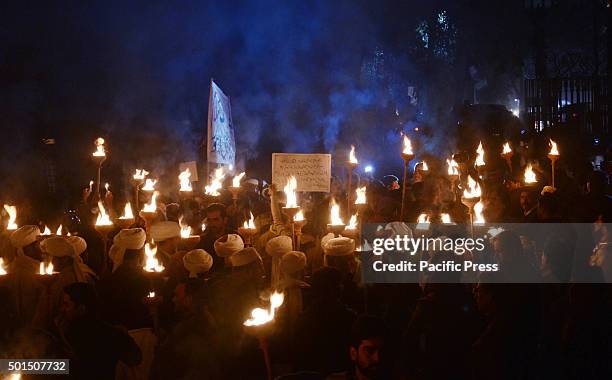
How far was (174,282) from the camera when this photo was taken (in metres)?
4.98

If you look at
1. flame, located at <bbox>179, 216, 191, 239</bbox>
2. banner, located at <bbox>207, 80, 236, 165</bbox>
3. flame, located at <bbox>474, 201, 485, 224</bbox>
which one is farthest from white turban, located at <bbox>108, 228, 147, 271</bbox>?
flame, located at <bbox>474, 201, 485, 224</bbox>

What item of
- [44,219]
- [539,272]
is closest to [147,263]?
[539,272]

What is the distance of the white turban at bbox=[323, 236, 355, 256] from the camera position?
529 centimetres

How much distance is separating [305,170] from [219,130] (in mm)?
1989

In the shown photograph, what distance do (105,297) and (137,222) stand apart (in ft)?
9.09

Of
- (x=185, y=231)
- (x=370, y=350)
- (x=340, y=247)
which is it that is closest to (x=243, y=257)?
(x=340, y=247)

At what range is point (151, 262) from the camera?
529cm

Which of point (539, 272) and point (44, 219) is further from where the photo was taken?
point (44, 219)

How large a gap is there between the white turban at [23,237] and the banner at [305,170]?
3168 mm

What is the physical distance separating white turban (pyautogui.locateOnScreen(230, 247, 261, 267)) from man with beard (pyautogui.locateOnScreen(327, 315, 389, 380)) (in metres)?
1.76

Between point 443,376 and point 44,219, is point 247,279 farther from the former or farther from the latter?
point 44,219

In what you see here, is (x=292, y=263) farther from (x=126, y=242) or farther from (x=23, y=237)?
(x=23, y=237)

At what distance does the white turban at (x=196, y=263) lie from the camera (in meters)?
5.09

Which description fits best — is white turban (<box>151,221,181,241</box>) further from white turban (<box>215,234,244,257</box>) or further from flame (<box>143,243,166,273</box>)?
white turban (<box>215,234,244,257</box>)
